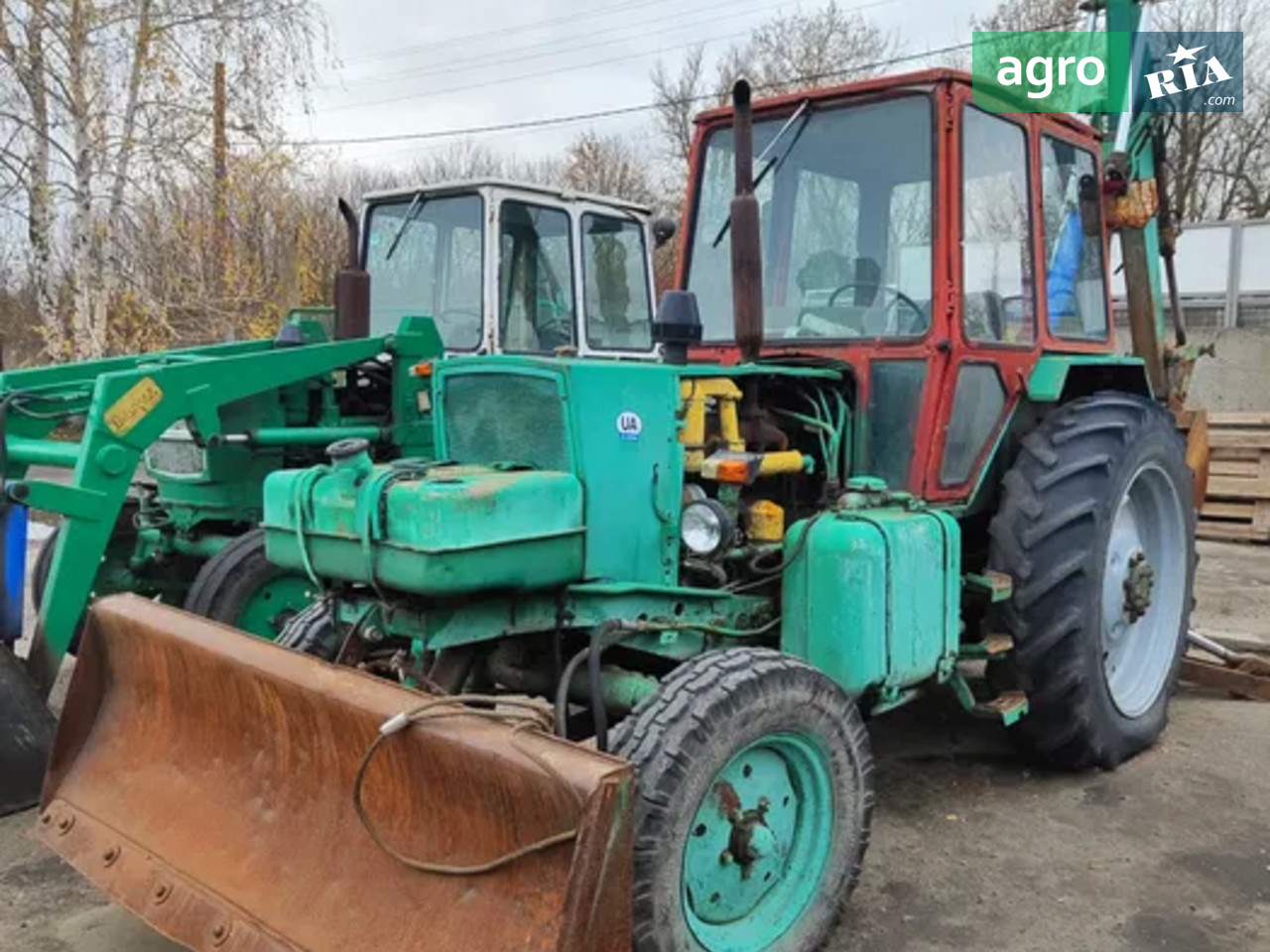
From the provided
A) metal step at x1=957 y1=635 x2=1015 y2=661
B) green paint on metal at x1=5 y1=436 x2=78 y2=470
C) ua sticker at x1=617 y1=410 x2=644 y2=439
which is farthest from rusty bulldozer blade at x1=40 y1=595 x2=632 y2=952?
metal step at x1=957 y1=635 x2=1015 y2=661

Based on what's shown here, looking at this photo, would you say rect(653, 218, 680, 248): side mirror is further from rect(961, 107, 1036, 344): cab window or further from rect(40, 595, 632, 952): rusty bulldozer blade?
rect(40, 595, 632, 952): rusty bulldozer blade

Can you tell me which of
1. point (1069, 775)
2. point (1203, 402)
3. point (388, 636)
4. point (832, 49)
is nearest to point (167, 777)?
point (388, 636)

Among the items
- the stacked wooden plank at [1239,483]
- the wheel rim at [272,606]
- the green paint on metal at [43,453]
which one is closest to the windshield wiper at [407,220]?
the wheel rim at [272,606]

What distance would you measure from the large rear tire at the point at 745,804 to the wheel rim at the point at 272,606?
8.53ft

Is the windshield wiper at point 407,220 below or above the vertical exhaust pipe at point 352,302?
above

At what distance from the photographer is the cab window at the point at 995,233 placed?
3871mm

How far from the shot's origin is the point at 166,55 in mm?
11430

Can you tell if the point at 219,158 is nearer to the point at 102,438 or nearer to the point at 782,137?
the point at 102,438

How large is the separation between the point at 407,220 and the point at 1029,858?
449cm

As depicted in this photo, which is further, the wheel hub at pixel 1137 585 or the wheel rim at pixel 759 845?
the wheel hub at pixel 1137 585

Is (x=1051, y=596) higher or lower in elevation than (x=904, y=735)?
higher

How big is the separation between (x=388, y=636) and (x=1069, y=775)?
2549 millimetres

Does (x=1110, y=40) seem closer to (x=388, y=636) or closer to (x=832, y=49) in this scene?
(x=388, y=636)

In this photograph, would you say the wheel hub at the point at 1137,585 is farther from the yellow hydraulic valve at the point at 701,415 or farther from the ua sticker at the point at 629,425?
the ua sticker at the point at 629,425
